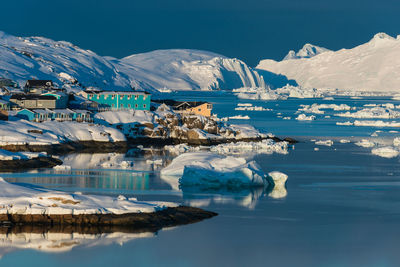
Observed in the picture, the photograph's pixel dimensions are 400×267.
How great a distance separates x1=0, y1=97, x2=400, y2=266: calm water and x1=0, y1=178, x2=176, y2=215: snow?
3.69 feet

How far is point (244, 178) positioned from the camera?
24.3m

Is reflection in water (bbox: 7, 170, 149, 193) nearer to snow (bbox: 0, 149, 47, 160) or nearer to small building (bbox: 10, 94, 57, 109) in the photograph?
snow (bbox: 0, 149, 47, 160)

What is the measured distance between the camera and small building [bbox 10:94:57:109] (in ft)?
144

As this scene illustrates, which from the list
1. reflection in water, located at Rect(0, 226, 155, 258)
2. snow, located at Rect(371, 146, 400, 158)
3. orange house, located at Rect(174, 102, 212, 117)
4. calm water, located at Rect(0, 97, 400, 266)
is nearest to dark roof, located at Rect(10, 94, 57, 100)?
orange house, located at Rect(174, 102, 212, 117)

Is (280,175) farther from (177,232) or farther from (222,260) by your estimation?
(222,260)

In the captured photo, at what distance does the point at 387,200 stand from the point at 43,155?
1494cm

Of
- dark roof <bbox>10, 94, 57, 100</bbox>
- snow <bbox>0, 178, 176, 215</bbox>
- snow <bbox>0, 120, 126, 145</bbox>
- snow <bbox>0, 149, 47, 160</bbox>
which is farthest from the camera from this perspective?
dark roof <bbox>10, 94, 57, 100</bbox>

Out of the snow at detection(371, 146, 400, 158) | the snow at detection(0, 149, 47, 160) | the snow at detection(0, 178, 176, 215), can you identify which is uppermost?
the snow at detection(371, 146, 400, 158)

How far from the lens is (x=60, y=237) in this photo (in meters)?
16.6

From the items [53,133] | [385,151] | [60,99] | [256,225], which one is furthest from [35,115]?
[256,225]

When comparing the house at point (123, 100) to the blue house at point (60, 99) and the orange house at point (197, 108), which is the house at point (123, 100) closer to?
the orange house at point (197, 108)

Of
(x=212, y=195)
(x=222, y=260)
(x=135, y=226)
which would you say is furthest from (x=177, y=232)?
(x=212, y=195)

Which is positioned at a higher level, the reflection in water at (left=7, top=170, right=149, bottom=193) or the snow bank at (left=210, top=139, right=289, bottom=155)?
the snow bank at (left=210, top=139, right=289, bottom=155)

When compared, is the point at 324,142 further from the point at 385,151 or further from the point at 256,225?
the point at 256,225
